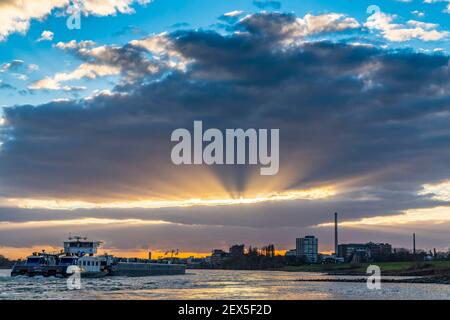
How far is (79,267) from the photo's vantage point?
146m

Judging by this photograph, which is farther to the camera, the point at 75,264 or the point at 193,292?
the point at 75,264

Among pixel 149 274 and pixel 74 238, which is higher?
pixel 74 238

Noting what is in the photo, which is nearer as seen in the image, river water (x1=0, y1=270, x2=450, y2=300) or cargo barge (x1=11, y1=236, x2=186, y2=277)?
river water (x1=0, y1=270, x2=450, y2=300)

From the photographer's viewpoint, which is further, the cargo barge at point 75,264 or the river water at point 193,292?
the cargo barge at point 75,264
